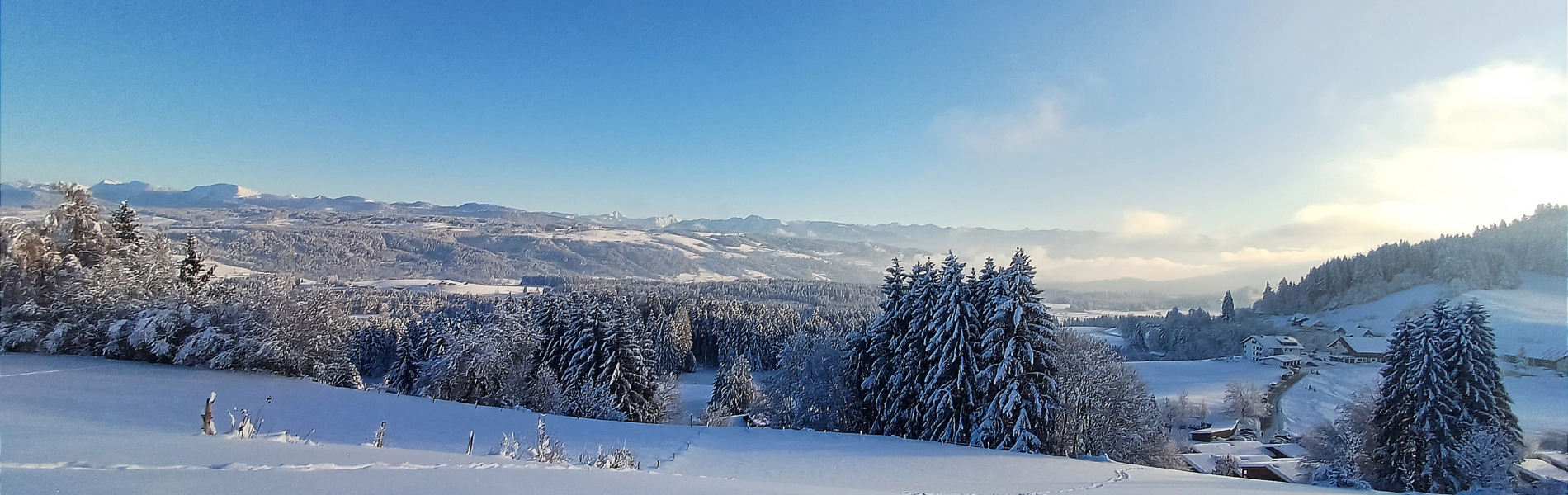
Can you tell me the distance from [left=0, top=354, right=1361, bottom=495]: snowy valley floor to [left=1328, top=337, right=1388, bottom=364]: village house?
75855 millimetres

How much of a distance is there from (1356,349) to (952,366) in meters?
75.9

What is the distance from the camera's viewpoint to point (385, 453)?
300 inches

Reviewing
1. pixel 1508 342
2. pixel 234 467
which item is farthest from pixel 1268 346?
pixel 234 467

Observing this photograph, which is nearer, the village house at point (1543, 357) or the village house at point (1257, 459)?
the village house at point (1257, 459)

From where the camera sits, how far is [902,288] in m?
26.8

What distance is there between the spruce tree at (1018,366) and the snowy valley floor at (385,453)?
10.6 ft

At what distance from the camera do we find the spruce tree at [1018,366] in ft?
67.3

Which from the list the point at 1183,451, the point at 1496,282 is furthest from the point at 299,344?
the point at 1496,282

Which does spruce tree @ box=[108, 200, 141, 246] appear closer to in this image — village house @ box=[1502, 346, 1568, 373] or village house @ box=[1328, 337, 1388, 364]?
village house @ box=[1502, 346, 1568, 373]

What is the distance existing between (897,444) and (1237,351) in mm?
86631

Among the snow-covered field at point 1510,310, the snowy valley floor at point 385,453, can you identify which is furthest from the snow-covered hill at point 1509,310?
the snowy valley floor at point 385,453

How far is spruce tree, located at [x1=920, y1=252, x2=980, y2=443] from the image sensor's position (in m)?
22.0

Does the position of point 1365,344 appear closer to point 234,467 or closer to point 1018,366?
point 1018,366

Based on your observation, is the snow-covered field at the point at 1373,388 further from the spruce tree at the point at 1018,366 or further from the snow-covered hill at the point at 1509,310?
the spruce tree at the point at 1018,366
